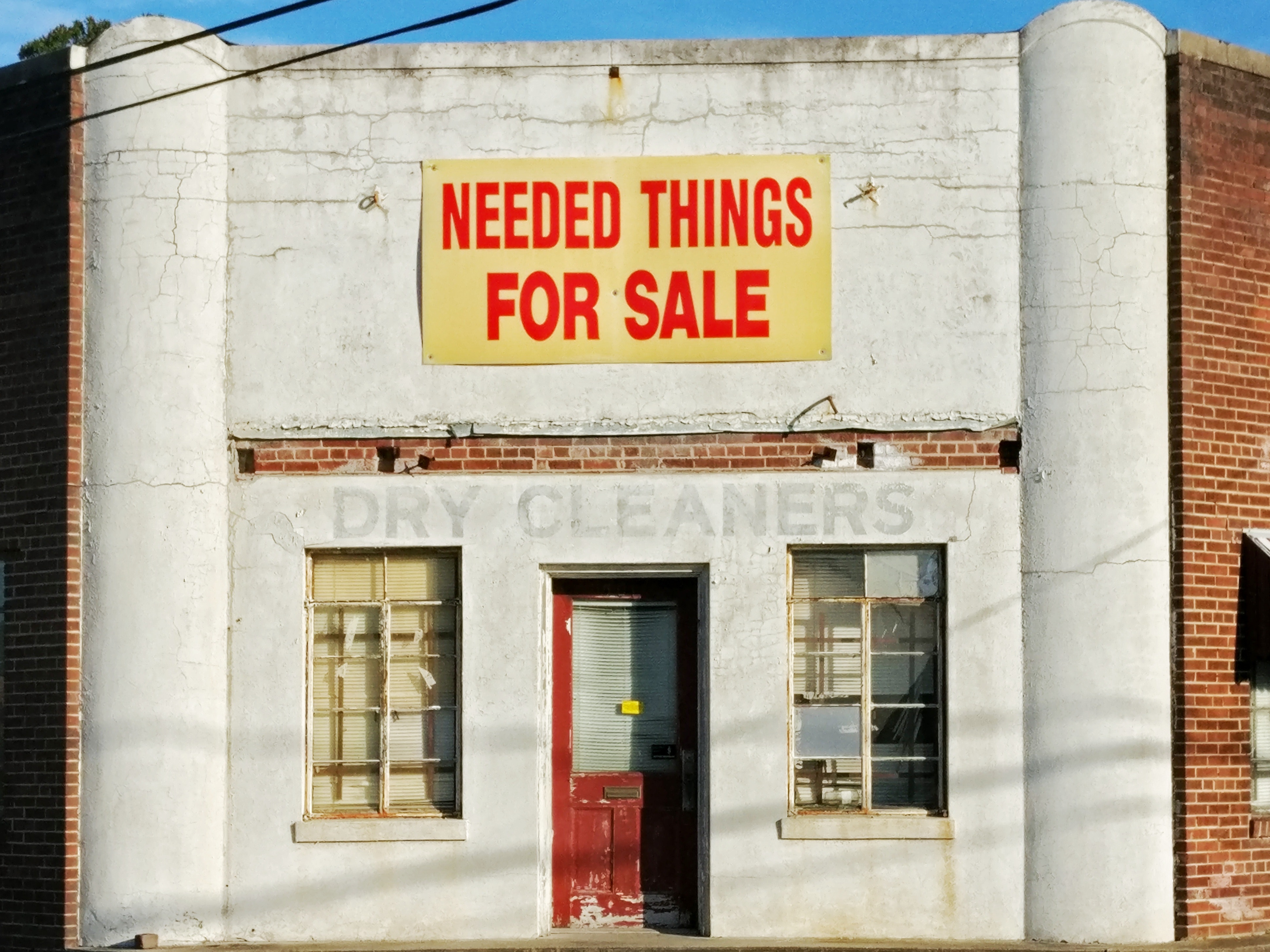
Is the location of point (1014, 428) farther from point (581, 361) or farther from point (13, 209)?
point (13, 209)

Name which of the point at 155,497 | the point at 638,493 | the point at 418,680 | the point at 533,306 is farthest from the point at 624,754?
the point at 155,497

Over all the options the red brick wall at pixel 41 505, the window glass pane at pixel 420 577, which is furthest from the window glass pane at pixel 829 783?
the red brick wall at pixel 41 505

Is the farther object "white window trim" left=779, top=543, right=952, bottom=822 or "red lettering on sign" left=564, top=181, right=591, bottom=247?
"red lettering on sign" left=564, top=181, right=591, bottom=247

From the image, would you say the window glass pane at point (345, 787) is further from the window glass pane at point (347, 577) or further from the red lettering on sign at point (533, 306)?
the red lettering on sign at point (533, 306)

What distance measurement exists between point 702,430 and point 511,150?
7.24ft

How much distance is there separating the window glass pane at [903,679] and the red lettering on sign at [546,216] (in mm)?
3376

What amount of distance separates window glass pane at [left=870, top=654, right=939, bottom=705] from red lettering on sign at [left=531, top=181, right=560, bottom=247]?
3.38 meters

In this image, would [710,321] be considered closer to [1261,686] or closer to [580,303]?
[580,303]

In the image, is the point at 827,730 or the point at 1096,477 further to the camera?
the point at 827,730

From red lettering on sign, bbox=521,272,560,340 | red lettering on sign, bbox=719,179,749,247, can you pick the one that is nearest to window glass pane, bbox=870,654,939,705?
red lettering on sign, bbox=719,179,749,247

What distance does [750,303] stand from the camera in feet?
35.6

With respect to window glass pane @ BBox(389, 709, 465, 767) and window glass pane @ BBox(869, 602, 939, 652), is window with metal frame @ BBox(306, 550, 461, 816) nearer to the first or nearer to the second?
window glass pane @ BBox(389, 709, 465, 767)

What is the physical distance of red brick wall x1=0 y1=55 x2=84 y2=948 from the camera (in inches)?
423

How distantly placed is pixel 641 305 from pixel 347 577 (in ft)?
8.49
